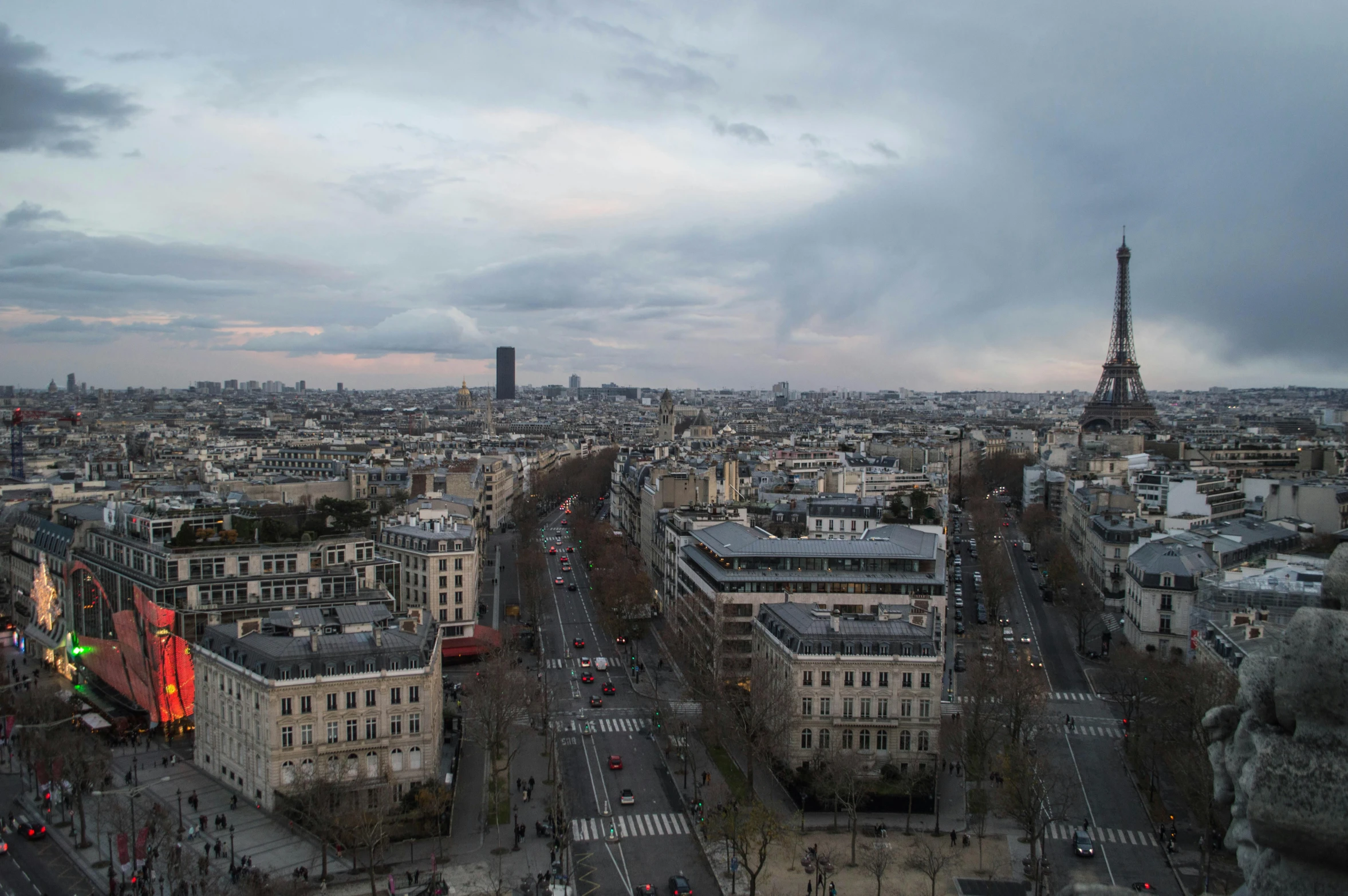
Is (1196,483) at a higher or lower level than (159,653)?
higher

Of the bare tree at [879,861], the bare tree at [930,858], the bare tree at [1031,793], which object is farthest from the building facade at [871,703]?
the bare tree at [879,861]

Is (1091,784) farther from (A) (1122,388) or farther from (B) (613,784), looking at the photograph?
(A) (1122,388)

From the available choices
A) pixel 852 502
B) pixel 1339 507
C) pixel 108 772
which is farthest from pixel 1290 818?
pixel 1339 507

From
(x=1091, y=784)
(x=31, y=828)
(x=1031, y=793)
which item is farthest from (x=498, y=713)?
(x=1091, y=784)

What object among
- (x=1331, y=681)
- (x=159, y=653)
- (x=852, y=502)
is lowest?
(x=159, y=653)

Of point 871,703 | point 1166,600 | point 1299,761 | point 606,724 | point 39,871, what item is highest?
point 1299,761

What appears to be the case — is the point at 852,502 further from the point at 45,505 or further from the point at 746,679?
the point at 45,505

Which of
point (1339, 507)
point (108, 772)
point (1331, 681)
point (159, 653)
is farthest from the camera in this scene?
point (1339, 507)

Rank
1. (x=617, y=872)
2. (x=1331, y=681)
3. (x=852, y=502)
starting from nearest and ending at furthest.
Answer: (x=1331, y=681) < (x=617, y=872) < (x=852, y=502)

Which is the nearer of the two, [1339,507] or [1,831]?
[1,831]
